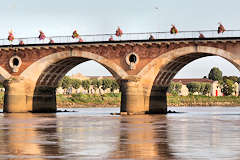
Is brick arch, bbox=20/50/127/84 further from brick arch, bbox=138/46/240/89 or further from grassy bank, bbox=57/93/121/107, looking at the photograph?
grassy bank, bbox=57/93/121/107

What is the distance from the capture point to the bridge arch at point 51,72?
79.2 meters

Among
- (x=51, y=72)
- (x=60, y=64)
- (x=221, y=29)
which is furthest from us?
(x=51, y=72)

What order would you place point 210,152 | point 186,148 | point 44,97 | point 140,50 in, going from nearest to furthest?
point 210,152 → point 186,148 → point 140,50 → point 44,97

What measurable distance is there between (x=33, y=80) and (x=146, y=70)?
770 inches

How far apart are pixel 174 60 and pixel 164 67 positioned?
1.70 meters

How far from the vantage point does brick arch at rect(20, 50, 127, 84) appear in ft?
257

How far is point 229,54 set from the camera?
237 feet

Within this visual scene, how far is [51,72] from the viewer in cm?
8875

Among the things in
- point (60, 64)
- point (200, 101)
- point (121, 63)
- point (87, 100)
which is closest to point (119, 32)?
point (121, 63)

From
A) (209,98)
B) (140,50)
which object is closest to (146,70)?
(140,50)

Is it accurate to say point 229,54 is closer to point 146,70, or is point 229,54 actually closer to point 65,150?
point 146,70

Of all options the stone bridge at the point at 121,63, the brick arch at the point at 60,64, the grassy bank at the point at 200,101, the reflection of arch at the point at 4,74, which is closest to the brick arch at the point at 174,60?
the stone bridge at the point at 121,63

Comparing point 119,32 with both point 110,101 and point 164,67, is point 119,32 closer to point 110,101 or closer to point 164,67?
point 164,67

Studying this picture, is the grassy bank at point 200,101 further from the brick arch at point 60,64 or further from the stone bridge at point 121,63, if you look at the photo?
the stone bridge at point 121,63
